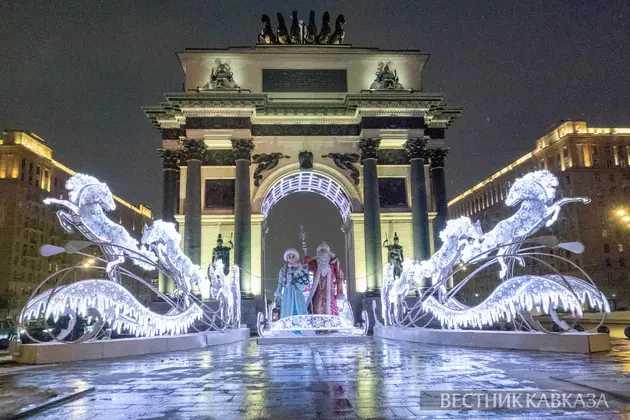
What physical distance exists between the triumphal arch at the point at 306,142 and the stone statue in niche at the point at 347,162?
59 millimetres

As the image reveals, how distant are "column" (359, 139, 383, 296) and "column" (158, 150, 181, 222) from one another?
437 inches

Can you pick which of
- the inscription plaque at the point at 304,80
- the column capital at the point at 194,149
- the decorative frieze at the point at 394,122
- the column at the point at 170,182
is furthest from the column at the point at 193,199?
the decorative frieze at the point at 394,122

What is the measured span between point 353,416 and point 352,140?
1042 inches

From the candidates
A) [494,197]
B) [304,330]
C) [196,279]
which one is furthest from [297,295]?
[494,197]

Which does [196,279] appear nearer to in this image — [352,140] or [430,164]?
[352,140]

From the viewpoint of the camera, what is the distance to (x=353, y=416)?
16.8 ft

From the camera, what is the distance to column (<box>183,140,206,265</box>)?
2714 cm

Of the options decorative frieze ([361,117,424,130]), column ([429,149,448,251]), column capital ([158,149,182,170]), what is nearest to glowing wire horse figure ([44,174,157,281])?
column capital ([158,149,182,170])

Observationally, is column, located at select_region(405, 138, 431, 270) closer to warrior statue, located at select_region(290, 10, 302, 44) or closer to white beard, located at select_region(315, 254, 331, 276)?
white beard, located at select_region(315, 254, 331, 276)

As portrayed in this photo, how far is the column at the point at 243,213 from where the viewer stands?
87.4 ft

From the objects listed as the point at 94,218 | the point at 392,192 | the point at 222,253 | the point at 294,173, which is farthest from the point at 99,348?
the point at 392,192

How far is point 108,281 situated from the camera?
492 inches

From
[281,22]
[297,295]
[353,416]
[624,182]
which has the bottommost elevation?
[353,416]

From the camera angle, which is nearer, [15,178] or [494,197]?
[15,178]
